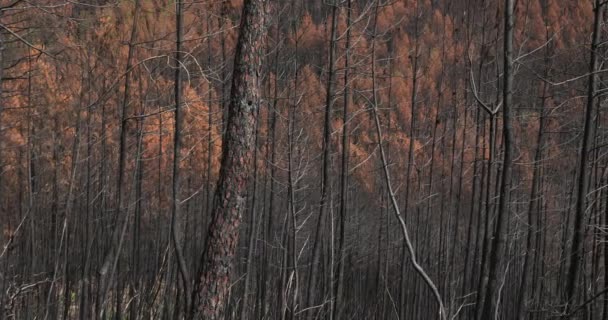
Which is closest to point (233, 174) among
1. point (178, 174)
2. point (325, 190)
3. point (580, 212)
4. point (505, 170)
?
point (178, 174)

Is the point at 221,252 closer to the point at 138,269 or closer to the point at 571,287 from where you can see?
the point at 571,287

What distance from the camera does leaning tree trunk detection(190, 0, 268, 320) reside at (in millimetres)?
4492

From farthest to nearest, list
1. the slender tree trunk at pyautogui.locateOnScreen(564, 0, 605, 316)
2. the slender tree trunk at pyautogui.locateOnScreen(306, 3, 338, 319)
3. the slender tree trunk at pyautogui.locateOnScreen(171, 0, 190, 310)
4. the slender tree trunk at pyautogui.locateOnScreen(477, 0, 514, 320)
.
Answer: the slender tree trunk at pyautogui.locateOnScreen(306, 3, 338, 319) < the slender tree trunk at pyautogui.locateOnScreen(564, 0, 605, 316) < the slender tree trunk at pyautogui.locateOnScreen(171, 0, 190, 310) < the slender tree trunk at pyautogui.locateOnScreen(477, 0, 514, 320)

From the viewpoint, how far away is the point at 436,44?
16.2m

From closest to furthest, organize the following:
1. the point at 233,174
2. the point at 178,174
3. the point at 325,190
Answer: the point at 233,174 < the point at 178,174 < the point at 325,190

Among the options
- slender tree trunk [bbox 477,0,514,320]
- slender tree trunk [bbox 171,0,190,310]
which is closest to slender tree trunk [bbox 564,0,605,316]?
slender tree trunk [bbox 477,0,514,320]

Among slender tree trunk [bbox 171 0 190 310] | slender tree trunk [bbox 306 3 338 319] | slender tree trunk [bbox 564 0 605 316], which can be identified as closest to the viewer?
slender tree trunk [bbox 171 0 190 310]

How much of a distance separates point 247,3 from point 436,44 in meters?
12.5

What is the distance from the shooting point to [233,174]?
4.54 m

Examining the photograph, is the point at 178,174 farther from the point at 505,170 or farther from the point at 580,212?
the point at 580,212

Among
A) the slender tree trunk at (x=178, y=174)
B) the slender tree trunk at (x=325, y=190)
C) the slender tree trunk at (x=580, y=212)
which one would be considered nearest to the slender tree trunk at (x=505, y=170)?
the slender tree trunk at (x=580, y=212)

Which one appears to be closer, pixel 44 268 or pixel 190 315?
pixel 190 315

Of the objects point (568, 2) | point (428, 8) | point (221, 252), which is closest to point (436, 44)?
point (428, 8)

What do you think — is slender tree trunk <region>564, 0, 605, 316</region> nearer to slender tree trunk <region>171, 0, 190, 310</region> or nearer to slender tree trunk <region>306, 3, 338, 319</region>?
slender tree trunk <region>306, 3, 338, 319</region>
